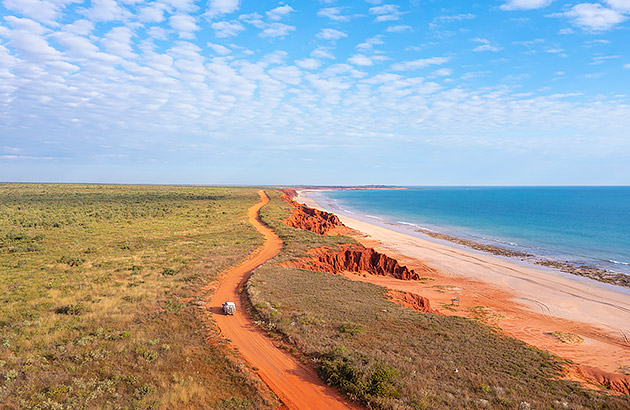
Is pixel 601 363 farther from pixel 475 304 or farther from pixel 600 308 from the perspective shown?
pixel 600 308

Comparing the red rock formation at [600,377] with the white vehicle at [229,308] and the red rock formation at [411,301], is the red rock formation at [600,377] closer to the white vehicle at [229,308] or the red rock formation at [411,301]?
the red rock formation at [411,301]

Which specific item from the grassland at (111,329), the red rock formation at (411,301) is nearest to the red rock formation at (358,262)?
the red rock formation at (411,301)

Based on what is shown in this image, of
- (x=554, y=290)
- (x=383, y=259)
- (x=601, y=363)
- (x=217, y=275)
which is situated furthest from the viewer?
(x=383, y=259)

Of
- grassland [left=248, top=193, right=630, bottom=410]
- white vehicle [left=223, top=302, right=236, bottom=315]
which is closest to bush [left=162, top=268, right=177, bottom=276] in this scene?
grassland [left=248, top=193, right=630, bottom=410]

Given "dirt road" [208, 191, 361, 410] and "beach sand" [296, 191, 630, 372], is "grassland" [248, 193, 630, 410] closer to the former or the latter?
"dirt road" [208, 191, 361, 410]

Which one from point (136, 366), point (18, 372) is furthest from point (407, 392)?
point (18, 372)

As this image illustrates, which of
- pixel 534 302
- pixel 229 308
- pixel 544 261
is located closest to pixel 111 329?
pixel 229 308
